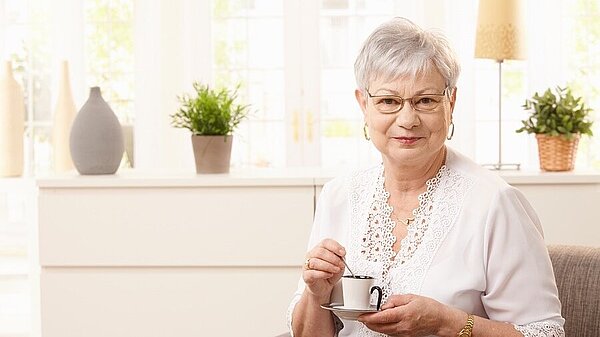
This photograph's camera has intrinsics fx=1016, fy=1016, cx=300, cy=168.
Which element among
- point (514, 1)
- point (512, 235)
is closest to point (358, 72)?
point (512, 235)

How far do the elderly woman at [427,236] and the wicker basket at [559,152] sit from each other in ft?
4.64

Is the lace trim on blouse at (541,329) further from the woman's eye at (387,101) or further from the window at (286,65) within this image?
the window at (286,65)

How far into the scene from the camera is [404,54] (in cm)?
220

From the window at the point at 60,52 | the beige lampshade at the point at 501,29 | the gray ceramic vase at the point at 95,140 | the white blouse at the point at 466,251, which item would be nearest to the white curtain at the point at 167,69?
the window at the point at 60,52

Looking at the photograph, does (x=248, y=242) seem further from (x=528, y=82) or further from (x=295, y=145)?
(x=528, y=82)

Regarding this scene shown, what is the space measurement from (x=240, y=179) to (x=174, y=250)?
355mm

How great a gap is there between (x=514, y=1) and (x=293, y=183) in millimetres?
1097

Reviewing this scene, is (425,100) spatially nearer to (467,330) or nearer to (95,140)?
(467,330)

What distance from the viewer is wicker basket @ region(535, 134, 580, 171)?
3.65 m

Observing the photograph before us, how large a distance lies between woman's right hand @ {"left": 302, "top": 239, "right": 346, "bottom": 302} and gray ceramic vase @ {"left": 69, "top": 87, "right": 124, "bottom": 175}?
5.60 ft

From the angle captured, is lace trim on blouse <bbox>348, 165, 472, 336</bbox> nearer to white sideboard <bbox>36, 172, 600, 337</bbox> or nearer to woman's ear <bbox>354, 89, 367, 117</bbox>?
woman's ear <bbox>354, 89, 367, 117</bbox>

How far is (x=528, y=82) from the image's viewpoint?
603cm

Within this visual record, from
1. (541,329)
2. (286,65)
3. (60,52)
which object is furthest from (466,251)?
(60,52)

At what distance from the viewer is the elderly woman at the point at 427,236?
2145 mm
